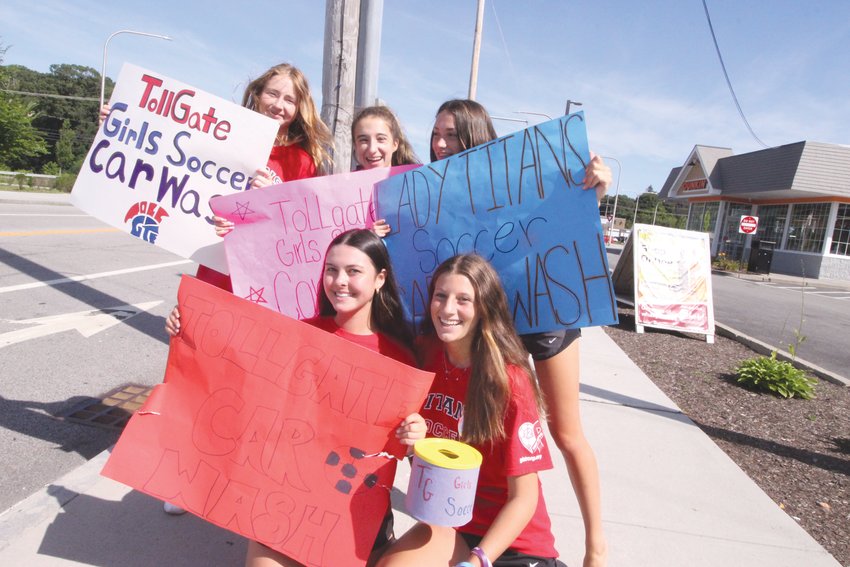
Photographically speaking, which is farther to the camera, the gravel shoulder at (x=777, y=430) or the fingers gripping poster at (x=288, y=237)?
the gravel shoulder at (x=777, y=430)

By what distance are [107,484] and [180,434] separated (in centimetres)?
113

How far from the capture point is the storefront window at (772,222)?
1051 inches

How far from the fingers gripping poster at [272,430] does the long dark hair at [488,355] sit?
0.60 feet

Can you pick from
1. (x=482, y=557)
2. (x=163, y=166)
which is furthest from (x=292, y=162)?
(x=482, y=557)

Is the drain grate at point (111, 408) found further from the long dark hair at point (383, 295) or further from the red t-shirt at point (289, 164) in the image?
the long dark hair at point (383, 295)

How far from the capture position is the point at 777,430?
175 inches

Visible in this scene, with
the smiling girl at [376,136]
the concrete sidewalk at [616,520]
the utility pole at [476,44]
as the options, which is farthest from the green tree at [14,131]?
the smiling girl at [376,136]

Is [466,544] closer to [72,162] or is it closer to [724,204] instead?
[724,204]

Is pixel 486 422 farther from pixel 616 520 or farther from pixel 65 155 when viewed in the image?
pixel 65 155

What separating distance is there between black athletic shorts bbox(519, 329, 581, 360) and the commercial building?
24.0 metres

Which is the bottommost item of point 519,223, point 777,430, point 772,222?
point 777,430

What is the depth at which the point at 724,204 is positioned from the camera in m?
29.4

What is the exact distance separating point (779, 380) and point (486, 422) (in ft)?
15.6

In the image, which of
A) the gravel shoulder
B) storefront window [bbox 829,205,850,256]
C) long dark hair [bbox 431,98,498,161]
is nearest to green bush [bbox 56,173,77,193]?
the gravel shoulder
